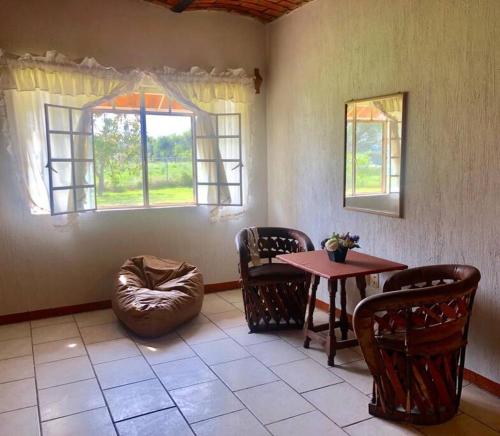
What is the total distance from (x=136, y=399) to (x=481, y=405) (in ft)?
6.17

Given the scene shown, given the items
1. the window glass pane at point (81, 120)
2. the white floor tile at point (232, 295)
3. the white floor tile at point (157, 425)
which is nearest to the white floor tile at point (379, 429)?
the white floor tile at point (157, 425)

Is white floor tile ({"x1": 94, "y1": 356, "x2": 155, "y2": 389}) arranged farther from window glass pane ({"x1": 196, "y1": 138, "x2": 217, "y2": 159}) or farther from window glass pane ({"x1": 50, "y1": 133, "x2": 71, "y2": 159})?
window glass pane ({"x1": 196, "y1": 138, "x2": 217, "y2": 159})

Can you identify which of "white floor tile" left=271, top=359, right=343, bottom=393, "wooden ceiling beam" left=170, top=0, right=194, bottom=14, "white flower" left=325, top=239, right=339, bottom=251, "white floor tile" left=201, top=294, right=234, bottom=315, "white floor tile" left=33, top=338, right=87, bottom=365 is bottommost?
"white floor tile" left=33, top=338, right=87, bottom=365

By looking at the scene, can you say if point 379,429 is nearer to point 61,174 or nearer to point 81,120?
point 61,174

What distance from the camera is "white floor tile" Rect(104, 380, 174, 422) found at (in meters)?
2.46

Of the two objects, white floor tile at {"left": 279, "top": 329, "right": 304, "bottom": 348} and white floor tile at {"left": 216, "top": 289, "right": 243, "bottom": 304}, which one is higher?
white floor tile at {"left": 216, "top": 289, "right": 243, "bottom": 304}

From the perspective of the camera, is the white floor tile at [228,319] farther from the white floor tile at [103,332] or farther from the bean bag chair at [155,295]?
the white floor tile at [103,332]

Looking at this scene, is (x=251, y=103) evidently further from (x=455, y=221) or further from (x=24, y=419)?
(x=24, y=419)

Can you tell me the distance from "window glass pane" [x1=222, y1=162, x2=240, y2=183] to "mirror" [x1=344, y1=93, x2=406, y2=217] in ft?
3.98

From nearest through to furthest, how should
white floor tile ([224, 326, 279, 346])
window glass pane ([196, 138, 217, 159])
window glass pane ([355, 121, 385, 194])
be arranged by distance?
window glass pane ([355, 121, 385, 194]), white floor tile ([224, 326, 279, 346]), window glass pane ([196, 138, 217, 159])

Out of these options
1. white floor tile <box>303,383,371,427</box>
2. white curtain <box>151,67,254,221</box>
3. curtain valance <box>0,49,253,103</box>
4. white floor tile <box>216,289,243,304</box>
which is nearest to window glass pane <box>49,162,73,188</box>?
curtain valance <box>0,49,253,103</box>

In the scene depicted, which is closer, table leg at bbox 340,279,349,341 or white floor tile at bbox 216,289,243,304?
table leg at bbox 340,279,349,341

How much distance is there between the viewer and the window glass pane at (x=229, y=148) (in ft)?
14.4

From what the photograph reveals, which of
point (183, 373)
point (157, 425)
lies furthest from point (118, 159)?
point (157, 425)
